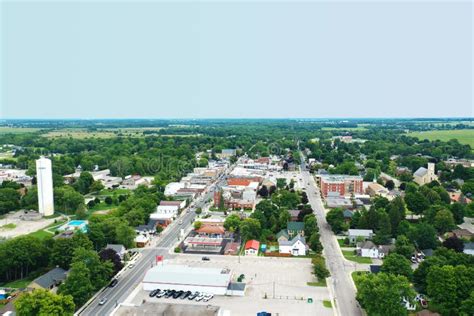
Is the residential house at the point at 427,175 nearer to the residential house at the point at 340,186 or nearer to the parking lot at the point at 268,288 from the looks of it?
the residential house at the point at 340,186

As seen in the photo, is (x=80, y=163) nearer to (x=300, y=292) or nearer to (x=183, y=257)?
(x=183, y=257)

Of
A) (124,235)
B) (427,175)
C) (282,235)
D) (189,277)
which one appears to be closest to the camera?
(189,277)

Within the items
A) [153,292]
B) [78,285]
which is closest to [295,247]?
[153,292]

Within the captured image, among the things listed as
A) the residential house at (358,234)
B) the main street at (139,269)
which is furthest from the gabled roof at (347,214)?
the main street at (139,269)

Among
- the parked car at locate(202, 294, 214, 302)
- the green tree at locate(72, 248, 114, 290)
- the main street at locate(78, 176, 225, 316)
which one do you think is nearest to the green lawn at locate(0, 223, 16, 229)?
the main street at locate(78, 176, 225, 316)

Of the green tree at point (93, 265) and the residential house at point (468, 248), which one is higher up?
the green tree at point (93, 265)

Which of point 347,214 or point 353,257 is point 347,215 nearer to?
point 347,214

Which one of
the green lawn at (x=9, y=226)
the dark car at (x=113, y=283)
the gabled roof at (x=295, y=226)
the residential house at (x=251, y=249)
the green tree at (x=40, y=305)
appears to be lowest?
the dark car at (x=113, y=283)
